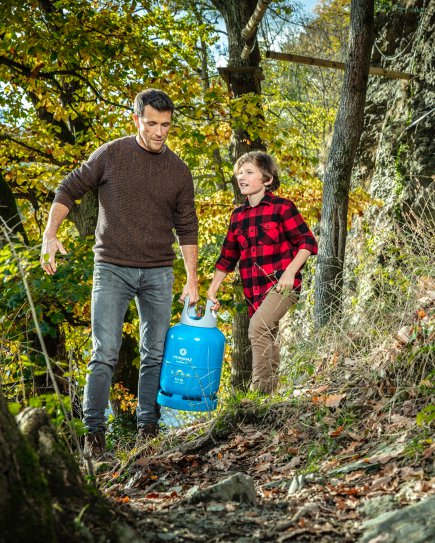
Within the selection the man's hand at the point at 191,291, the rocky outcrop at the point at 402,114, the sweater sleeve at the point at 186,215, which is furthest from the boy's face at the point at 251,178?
the rocky outcrop at the point at 402,114

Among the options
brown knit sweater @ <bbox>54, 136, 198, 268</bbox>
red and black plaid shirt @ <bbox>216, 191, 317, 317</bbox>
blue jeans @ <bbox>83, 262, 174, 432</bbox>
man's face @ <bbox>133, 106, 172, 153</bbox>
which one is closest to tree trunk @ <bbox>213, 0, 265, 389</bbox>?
red and black plaid shirt @ <bbox>216, 191, 317, 317</bbox>

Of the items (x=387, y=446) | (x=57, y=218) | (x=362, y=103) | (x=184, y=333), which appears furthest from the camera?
(x=362, y=103)

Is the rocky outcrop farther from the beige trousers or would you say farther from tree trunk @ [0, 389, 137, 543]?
tree trunk @ [0, 389, 137, 543]

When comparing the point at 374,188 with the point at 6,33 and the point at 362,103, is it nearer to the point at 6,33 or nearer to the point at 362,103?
the point at 362,103

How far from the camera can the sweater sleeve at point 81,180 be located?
4117 millimetres

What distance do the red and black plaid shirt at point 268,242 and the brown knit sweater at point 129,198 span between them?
63 centimetres

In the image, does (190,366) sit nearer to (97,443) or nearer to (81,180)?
(97,443)

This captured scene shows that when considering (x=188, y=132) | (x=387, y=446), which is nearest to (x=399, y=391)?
(x=387, y=446)

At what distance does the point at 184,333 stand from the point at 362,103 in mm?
3386

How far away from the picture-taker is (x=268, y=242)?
15.0ft

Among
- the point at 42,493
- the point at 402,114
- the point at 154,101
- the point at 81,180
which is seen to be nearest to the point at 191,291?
the point at 81,180

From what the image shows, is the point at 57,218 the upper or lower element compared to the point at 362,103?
lower

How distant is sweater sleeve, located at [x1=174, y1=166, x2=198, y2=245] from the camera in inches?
173

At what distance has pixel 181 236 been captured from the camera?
452 cm
